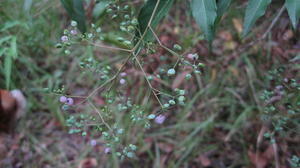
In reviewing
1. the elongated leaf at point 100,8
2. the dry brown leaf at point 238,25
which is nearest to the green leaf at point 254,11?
the elongated leaf at point 100,8

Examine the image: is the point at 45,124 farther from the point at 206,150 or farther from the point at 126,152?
the point at 126,152

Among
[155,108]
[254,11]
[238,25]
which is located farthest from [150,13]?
[238,25]

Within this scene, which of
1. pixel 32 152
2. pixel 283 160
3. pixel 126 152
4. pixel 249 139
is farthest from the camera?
pixel 32 152

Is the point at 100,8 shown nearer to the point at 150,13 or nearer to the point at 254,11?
the point at 150,13

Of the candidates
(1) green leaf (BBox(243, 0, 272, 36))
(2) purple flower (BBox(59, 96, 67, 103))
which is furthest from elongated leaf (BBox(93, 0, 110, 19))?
(1) green leaf (BBox(243, 0, 272, 36))

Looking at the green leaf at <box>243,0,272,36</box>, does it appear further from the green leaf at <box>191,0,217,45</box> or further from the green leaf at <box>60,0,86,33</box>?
the green leaf at <box>60,0,86,33</box>

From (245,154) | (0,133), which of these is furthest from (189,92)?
(0,133)
